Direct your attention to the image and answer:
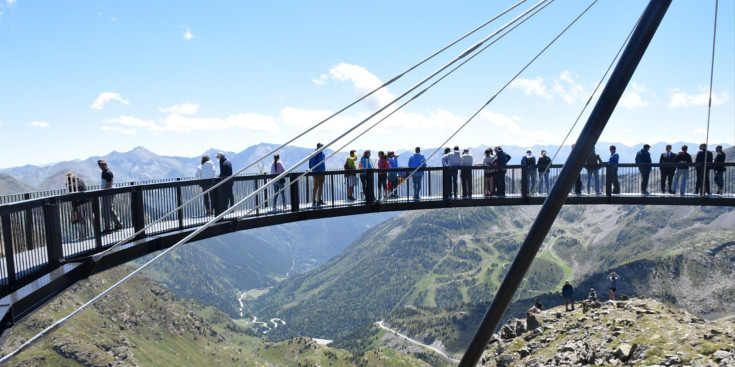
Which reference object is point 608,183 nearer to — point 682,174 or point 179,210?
point 682,174

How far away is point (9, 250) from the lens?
10578mm

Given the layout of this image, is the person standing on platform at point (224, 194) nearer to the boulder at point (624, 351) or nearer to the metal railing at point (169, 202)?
the metal railing at point (169, 202)

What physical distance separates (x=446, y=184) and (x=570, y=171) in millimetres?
17390

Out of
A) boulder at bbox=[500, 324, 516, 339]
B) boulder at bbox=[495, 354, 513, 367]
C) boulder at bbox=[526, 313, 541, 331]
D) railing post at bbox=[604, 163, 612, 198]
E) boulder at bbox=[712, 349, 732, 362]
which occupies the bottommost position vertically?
boulder at bbox=[500, 324, 516, 339]

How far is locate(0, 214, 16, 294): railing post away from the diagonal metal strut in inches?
387

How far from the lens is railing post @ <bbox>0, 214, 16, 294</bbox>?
1047 centimetres

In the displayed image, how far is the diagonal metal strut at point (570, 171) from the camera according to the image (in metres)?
5.82

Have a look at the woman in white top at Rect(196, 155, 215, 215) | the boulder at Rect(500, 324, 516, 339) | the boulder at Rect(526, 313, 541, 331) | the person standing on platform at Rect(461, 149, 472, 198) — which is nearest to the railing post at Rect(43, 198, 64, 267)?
the woman in white top at Rect(196, 155, 215, 215)

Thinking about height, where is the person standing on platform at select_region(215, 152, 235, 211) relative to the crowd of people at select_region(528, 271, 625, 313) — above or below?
above

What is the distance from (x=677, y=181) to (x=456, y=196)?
34.9 ft

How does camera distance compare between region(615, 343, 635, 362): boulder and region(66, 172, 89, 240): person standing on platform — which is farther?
region(615, 343, 635, 362): boulder

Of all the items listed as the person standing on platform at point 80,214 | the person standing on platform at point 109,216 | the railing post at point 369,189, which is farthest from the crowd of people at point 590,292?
the person standing on platform at point 80,214

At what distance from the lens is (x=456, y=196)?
24094mm

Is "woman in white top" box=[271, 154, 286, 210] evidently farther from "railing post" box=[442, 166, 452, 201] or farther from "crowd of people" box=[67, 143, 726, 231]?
"railing post" box=[442, 166, 452, 201]
